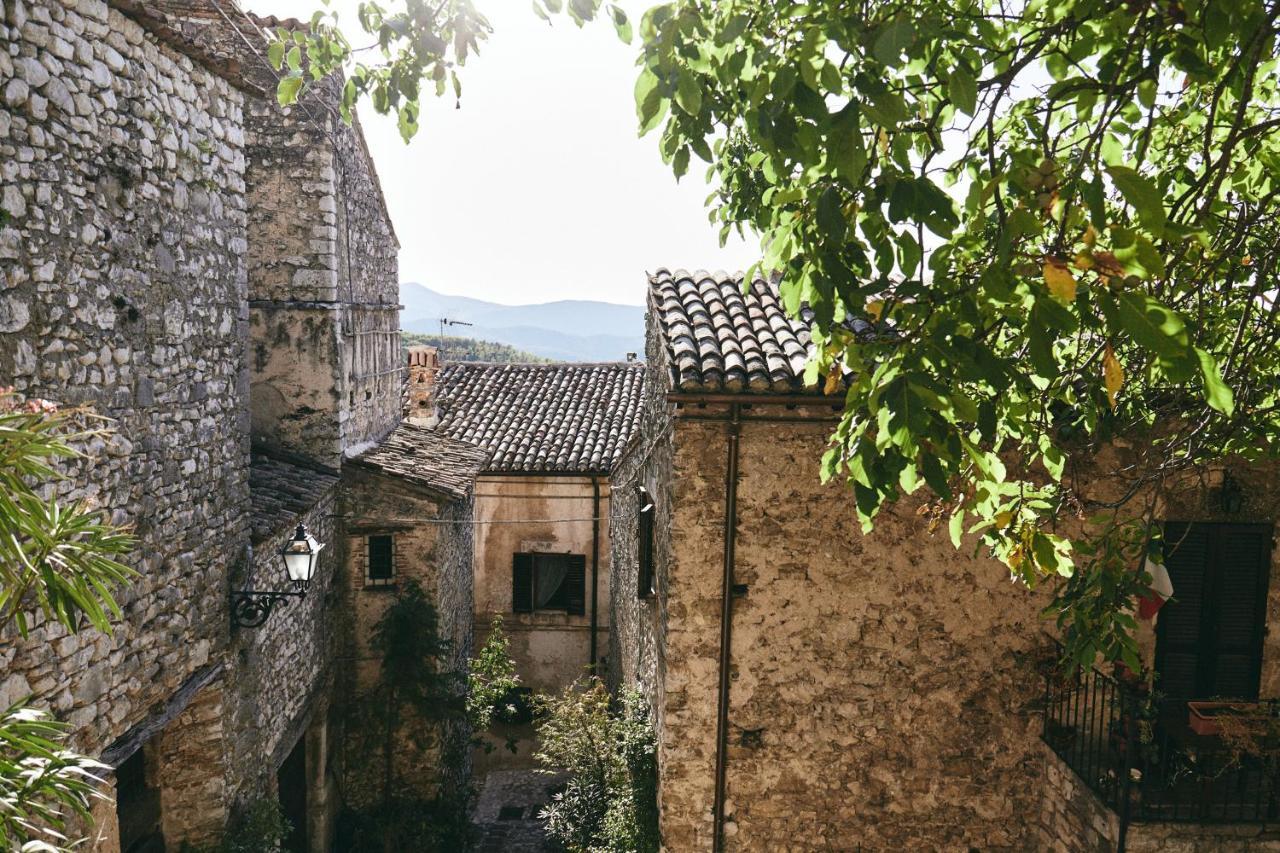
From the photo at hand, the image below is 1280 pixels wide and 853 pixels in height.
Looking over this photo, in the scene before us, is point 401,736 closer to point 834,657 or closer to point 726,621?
point 726,621

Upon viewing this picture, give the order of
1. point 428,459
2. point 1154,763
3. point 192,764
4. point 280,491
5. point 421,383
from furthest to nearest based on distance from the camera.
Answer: point 421,383, point 428,459, point 280,491, point 192,764, point 1154,763

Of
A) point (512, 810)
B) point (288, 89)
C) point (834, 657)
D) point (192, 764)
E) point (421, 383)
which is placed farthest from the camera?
point (421, 383)

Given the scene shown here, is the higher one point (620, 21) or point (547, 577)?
point (620, 21)

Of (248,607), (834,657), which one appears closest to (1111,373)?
(834,657)

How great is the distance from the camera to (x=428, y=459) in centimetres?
1189

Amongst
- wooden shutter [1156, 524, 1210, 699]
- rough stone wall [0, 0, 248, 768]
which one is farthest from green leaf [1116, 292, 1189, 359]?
wooden shutter [1156, 524, 1210, 699]

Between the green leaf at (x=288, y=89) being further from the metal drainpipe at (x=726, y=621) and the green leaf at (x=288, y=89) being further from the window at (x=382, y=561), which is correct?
the window at (x=382, y=561)

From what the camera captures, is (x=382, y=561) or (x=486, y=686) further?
(x=486, y=686)

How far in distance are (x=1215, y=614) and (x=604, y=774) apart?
18.5 feet

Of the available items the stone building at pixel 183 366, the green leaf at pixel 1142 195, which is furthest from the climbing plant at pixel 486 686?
the green leaf at pixel 1142 195

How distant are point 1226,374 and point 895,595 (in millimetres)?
3128

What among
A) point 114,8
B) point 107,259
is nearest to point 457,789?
point 107,259

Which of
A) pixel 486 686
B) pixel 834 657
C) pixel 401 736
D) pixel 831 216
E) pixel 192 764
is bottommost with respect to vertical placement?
pixel 401 736

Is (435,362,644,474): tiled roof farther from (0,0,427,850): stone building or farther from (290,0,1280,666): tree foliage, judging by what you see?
(290,0,1280,666): tree foliage
